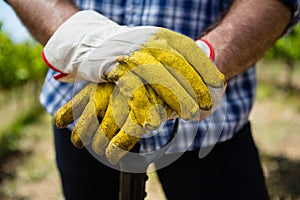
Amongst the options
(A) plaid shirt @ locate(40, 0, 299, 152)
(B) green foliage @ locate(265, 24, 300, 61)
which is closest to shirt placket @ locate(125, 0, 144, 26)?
(A) plaid shirt @ locate(40, 0, 299, 152)

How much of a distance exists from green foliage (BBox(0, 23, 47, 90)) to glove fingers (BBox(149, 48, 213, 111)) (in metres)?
3.29

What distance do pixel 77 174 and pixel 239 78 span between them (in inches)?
25.0

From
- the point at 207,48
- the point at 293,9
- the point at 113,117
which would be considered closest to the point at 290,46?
the point at 293,9

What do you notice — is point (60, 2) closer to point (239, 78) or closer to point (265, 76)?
point (239, 78)

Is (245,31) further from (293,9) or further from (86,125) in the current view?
(86,125)

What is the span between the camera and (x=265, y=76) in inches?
Result: 270

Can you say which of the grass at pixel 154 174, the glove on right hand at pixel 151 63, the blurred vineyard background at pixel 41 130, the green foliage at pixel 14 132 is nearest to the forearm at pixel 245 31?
the glove on right hand at pixel 151 63

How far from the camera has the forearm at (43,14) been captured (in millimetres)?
1492

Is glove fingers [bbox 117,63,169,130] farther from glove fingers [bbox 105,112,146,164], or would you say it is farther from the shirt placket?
the shirt placket

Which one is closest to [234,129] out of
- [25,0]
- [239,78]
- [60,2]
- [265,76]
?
[239,78]

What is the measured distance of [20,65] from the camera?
15.5ft

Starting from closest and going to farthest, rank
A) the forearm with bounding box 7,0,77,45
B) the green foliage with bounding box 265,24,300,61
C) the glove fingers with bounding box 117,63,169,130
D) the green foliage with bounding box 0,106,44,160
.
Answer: the glove fingers with bounding box 117,63,169,130, the forearm with bounding box 7,0,77,45, the green foliage with bounding box 0,106,44,160, the green foliage with bounding box 265,24,300,61

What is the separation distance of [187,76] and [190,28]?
0.48 metres

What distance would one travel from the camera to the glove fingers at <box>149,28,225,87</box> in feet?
3.59
